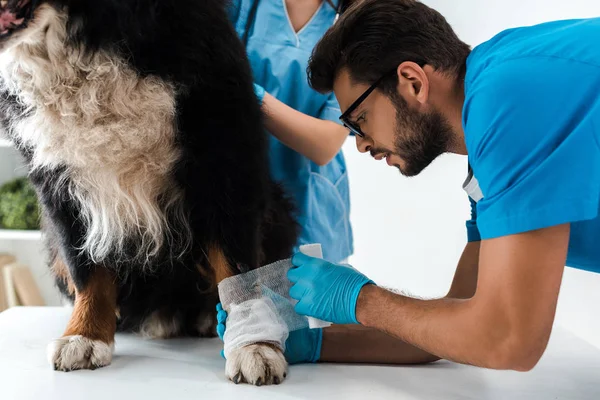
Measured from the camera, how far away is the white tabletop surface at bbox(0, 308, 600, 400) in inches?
50.0

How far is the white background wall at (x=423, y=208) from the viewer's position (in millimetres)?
2891

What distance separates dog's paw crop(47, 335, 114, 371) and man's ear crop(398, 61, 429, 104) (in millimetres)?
945

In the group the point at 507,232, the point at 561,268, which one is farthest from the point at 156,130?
the point at 561,268

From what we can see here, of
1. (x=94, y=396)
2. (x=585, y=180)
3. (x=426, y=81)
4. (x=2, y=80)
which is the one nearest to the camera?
(x=585, y=180)

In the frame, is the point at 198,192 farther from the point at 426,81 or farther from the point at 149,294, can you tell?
the point at 426,81

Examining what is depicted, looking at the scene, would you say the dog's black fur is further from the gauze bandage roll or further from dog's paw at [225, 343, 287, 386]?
dog's paw at [225, 343, 287, 386]

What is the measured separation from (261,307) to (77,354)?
1.45 feet

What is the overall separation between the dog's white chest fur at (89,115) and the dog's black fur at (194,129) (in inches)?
1.1

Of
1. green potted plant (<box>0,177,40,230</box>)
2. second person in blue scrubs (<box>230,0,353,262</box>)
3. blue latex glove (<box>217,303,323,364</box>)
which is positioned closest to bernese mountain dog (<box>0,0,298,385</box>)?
blue latex glove (<box>217,303,323,364</box>)

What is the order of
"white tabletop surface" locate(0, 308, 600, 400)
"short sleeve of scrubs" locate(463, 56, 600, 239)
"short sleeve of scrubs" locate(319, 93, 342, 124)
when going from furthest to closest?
"short sleeve of scrubs" locate(319, 93, 342, 124), "white tabletop surface" locate(0, 308, 600, 400), "short sleeve of scrubs" locate(463, 56, 600, 239)

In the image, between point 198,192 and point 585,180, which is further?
point 198,192

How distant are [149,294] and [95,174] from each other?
43 cm

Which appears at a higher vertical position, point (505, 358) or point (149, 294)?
point (505, 358)

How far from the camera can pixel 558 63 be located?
113 cm
